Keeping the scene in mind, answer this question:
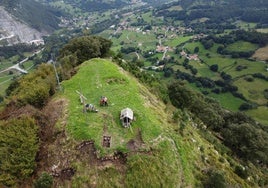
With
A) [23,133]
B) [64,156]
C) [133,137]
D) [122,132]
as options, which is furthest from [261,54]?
[23,133]

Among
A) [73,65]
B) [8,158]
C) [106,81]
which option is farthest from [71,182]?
[73,65]

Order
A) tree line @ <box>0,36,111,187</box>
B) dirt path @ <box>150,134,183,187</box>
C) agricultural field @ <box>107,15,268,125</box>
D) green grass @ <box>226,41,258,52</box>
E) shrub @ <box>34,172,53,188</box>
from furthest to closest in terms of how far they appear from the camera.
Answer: green grass @ <box>226,41,258,52</box> < agricultural field @ <box>107,15,268,125</box> < dirt path @ <box>150,134,183,187</box> < tree line @ <box>0,36,111,187</box> < shrub @ <box>34,172,53,188</box>

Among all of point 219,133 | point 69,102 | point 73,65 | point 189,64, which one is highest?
point 69,102

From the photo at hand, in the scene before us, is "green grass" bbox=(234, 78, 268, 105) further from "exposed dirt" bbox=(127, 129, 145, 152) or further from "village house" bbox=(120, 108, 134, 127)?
"exposed dirt" bbox=(127, 129, 145, 152)

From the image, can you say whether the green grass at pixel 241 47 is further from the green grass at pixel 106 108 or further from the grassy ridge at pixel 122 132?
the grassy ridge at pixel 122 132

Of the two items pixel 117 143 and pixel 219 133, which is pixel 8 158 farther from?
pixel 219 133

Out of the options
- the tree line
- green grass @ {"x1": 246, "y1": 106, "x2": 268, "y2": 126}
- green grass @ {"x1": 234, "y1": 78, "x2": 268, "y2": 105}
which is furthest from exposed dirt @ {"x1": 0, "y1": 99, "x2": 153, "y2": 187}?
green grass @ {"x1": 234, "y1": 78, "x2": 268, "y2": 105}

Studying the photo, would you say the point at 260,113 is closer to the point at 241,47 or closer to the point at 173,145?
the point at 241,47

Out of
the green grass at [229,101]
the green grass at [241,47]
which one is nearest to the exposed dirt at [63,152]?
the green grass at [229,101]
